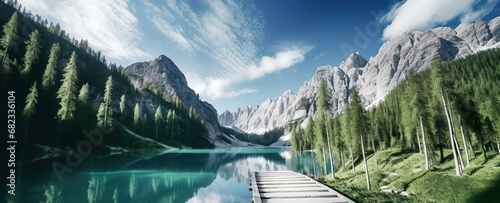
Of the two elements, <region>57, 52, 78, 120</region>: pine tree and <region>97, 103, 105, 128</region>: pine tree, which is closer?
<region>57, 52, 78, 120</region>: pine tree

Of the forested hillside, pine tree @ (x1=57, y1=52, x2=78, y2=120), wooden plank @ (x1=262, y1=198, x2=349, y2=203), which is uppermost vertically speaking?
pine tree @ (x1=57, y1=52, x2=78, y2=120)

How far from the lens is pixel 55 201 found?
22.1 m

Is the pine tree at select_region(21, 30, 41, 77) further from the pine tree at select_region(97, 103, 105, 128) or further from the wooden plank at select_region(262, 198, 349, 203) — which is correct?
the wooden plank at select_region(262, 198, 349, 203)

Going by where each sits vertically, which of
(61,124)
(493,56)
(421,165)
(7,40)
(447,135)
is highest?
(493,56)

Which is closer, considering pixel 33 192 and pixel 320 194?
pixel 320 194

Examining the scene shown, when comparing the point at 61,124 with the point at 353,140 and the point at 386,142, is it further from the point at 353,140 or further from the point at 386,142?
the point at 386,142

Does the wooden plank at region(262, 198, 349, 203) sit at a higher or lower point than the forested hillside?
lower

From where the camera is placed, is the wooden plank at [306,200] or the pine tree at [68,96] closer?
the wooden plank at [306,200]

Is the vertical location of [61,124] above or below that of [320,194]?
above

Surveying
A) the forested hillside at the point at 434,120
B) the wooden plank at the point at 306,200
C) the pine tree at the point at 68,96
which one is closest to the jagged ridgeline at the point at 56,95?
the pine tree at the point at 68,96

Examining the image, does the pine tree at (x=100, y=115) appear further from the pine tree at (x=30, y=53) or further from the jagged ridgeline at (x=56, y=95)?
the pine tree at (x=30, y=53)

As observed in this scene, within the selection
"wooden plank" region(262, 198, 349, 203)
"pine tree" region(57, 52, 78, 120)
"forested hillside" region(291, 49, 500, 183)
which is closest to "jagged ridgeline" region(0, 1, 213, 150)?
"pine tree" region(57, 52, 78, 120)

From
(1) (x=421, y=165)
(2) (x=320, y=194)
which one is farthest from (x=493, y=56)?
(2) (x=320, y=194)

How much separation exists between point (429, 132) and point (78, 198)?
51.4m
